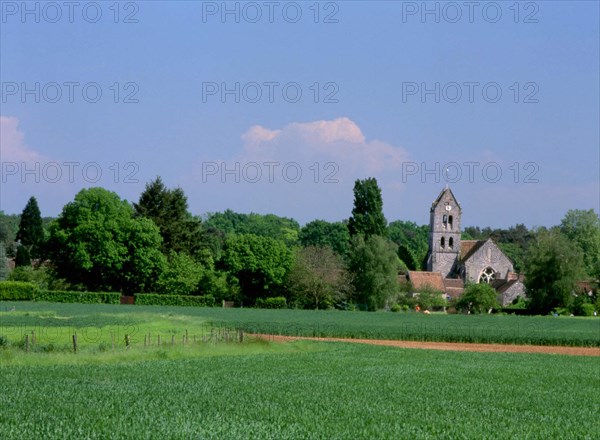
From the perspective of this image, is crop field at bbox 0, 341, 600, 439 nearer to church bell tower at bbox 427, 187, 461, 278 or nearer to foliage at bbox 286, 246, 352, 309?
foliage at bbox 286, 246, 352, 309

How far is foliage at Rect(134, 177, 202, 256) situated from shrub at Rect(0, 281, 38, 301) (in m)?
21.0

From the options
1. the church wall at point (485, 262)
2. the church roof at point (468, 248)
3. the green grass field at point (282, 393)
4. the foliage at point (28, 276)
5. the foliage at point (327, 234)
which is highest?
the foliage at point (327, 234)

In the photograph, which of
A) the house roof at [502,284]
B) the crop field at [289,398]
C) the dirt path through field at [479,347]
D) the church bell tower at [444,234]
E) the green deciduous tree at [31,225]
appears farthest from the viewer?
the green deciduous tree at [31,225]

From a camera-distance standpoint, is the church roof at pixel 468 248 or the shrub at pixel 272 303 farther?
the church roof at pixel 468 248

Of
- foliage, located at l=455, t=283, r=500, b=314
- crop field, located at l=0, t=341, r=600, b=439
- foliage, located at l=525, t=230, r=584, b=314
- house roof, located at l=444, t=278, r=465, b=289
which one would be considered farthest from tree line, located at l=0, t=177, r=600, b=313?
crop field, located at l=0, t=341, r=600, b=439

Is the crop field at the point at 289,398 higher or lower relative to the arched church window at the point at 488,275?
lower

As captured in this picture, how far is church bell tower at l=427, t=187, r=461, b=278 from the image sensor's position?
148125 mm

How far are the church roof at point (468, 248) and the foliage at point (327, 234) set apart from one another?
30009 millimetres

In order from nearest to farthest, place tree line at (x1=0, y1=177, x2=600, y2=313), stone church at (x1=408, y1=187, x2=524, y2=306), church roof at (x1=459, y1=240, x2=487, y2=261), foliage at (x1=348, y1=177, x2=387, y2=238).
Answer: tree line at (x1=0, y1=177, x2=600, y2=313) < foliage at (x1=348, y1=177, x2=387, y2=238) < stone church at (x1=408, y1=187, x2=524, y2=306) < church roof at (x1=459, y1=240, x2=487, y2=261)

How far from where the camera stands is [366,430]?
18.6 metres

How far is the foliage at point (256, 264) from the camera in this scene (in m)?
110

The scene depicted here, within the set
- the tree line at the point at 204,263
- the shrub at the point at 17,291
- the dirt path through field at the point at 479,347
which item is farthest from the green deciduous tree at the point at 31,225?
the dirt path through field at the point at 479,347

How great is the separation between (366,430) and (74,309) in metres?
→ 64.0

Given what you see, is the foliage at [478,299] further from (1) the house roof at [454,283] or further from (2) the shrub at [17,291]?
(2) the shrub at [17,291]
